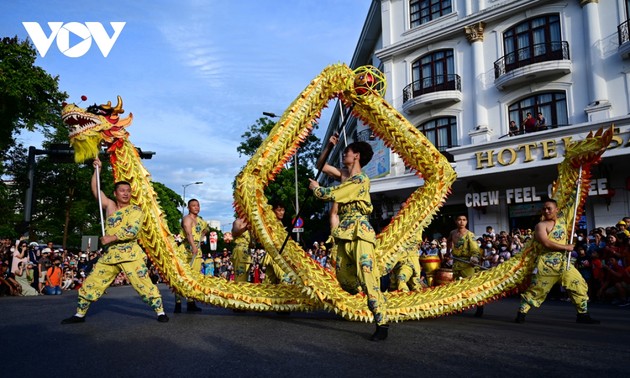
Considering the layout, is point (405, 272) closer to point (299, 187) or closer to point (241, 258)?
point (241, 258)

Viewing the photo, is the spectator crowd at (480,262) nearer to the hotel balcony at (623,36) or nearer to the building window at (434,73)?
the hotel balcony at (623,36)

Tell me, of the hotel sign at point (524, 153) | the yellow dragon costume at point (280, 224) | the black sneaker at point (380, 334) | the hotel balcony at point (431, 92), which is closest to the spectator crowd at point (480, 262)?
the yellow dragon costume at point (280, 224)

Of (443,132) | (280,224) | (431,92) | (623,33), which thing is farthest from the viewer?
(443,132)

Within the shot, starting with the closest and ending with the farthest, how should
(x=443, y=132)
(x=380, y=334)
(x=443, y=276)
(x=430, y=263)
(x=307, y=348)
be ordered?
(x=307, y=348) < (x=380, y=334) < (x=443, y=276) < (x=430, y=263) < (x=443, y=132)

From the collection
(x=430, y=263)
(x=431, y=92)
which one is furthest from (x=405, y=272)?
(x=431, y=92)

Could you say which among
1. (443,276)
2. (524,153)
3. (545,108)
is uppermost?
(545,108)

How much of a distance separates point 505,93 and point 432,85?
3203 millimetres

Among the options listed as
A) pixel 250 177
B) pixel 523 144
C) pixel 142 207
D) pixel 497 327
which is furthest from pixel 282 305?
pixel 523 144

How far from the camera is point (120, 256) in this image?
5.13 meters

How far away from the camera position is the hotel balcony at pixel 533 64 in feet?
52.5

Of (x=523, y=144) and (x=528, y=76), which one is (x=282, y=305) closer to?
(x=523, y=144)

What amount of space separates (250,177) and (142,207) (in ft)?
4.47

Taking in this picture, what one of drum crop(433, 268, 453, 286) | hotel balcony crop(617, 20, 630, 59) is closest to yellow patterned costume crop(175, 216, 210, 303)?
drum crop(433, 268, 453, 286)

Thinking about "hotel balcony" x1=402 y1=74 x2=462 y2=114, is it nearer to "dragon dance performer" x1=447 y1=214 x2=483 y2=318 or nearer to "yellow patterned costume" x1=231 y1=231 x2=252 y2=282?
"dragon dance performer" x1=447 y1=214 x2=483 y2=318
